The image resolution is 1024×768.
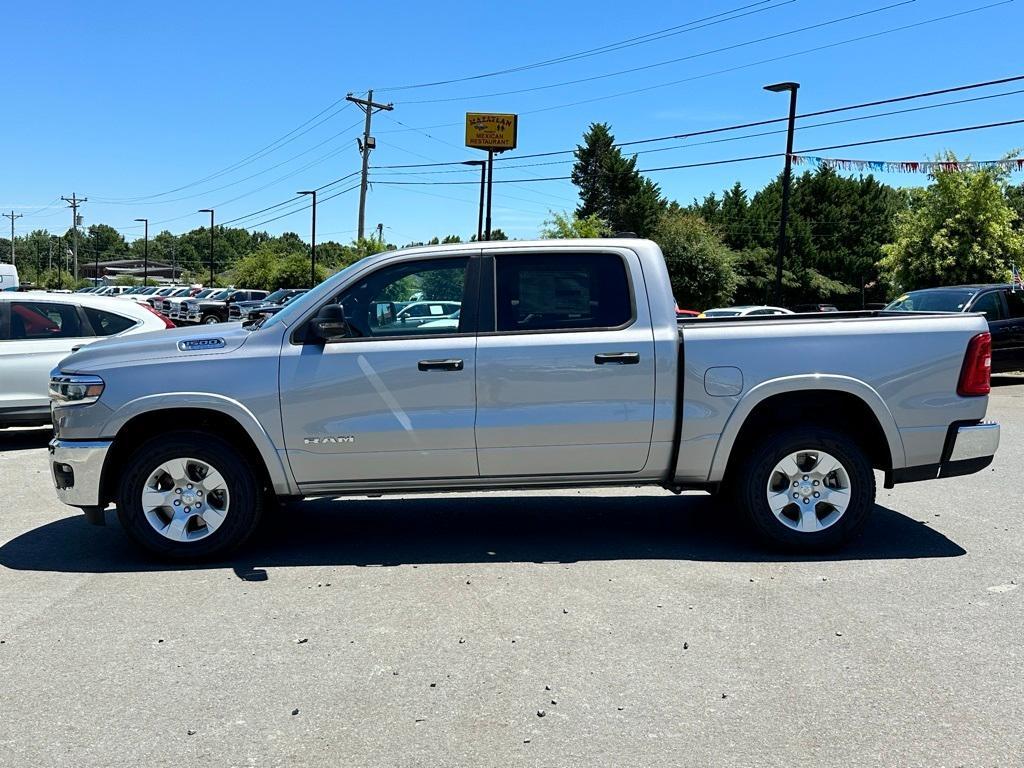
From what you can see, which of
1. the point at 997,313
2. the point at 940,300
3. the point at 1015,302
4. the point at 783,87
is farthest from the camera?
the point at 783,87

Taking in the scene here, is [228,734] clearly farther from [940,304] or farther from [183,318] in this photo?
[183,318]

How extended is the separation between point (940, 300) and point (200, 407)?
1331cm

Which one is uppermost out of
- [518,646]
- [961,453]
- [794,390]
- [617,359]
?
[617,359]

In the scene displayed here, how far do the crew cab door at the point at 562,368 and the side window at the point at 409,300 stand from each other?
19 cm

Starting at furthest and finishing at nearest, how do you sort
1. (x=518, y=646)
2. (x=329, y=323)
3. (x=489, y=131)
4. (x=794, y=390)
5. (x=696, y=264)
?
(x=696, y=264) < (x=489, y=131) < (x=794, y=390) < (x=329, y=323) < (x=518, y=646)

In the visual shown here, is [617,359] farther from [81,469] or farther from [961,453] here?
[81,469]

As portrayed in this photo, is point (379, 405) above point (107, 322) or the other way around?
the other way around

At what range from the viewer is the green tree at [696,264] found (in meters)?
53.6

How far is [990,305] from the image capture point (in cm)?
1545

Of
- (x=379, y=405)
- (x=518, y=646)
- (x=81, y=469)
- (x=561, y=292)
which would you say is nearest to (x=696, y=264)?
(x=561, y=292)

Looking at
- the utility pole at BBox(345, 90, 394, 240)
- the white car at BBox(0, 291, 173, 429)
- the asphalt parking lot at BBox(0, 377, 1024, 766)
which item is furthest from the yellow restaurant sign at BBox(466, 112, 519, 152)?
the asphalt parking lot at BBox(0, 377, 1024, 766)

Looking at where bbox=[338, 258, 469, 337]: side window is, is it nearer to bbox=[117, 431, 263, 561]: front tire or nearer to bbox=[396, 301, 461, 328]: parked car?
bbox=[396, 301, 461, 328]: parked car

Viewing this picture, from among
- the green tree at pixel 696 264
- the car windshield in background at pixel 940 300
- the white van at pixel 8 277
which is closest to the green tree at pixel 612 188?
the green tree at pixel 696 264

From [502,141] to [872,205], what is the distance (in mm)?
31779
